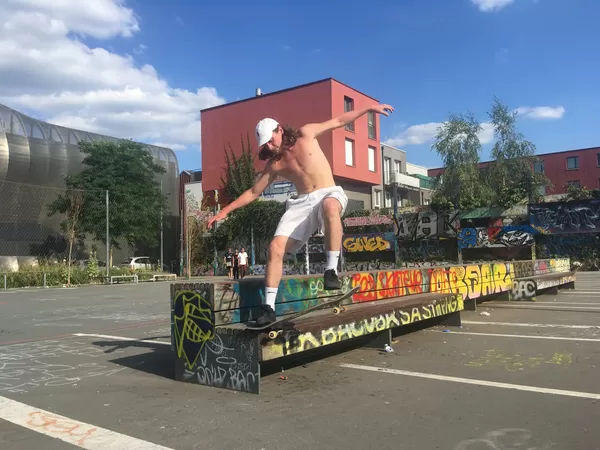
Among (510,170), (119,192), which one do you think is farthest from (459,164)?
(119,192)

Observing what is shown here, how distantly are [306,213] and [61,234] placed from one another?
32.1m

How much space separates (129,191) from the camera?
3456 centimetres

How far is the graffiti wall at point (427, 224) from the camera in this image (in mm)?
32375

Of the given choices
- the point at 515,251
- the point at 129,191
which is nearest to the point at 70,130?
the point at 129,191

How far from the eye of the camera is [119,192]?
1335 inches

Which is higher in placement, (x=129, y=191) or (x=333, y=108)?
(x=333, y=108)

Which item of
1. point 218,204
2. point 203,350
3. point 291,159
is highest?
point 218,204

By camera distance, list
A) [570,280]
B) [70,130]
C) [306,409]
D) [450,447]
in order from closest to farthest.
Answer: [450,447] → [306,409] → [570,280] → [70,130]

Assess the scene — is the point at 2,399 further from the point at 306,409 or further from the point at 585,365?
the point at 585,365

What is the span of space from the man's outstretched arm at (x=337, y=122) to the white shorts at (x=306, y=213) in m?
0.66

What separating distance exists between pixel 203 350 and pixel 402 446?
247 cm

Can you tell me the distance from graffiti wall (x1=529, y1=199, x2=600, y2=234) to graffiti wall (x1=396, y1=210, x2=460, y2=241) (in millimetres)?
4903

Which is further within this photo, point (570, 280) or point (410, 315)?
point (570, 280)

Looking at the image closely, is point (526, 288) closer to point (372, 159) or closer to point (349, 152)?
point (349, 152)
